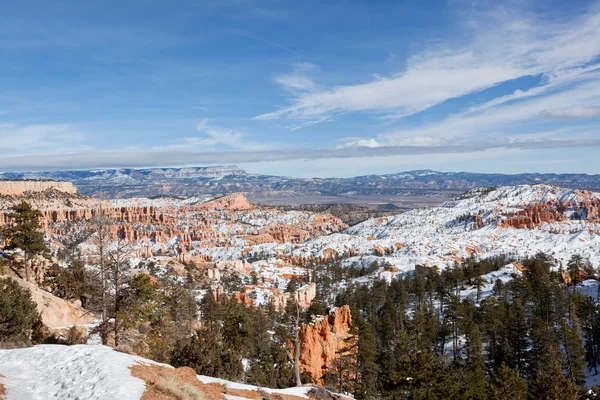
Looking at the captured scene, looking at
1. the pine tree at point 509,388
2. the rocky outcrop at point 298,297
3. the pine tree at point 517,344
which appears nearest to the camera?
the pine tree at point 509,388

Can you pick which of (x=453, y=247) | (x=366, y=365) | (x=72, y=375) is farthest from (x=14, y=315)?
(x=453, y=247)

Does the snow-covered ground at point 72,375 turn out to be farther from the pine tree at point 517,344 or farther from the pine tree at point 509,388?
the pine tree at point 517,344

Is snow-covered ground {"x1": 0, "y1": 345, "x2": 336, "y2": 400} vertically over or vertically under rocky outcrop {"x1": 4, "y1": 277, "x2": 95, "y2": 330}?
over

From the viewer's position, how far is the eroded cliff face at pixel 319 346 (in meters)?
49.3

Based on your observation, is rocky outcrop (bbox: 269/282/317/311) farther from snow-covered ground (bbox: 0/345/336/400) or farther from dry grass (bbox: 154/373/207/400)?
dry grass (bbox: 154/373/207/400)

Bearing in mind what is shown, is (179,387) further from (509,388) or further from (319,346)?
(319,346)

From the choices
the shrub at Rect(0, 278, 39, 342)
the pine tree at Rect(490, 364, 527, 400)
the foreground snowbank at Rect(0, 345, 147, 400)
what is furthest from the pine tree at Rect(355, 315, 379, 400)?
the foreground snowbank at Rect(0, 345, 147, 400)

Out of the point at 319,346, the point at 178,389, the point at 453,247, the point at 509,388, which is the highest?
the point at 178,389

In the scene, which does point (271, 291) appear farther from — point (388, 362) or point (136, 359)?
point (136, 359)

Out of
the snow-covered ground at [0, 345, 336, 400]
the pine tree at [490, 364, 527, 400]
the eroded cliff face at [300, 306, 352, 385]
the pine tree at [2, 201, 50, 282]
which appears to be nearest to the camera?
the snow-covered ground at [0, 345, 336, 400]

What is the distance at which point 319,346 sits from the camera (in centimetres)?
5106

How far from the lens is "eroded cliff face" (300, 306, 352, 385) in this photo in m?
49.3

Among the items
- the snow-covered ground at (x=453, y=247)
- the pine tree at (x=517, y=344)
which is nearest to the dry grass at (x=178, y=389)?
the pine tree at (x=517, y=344)

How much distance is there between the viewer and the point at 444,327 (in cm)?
5366
